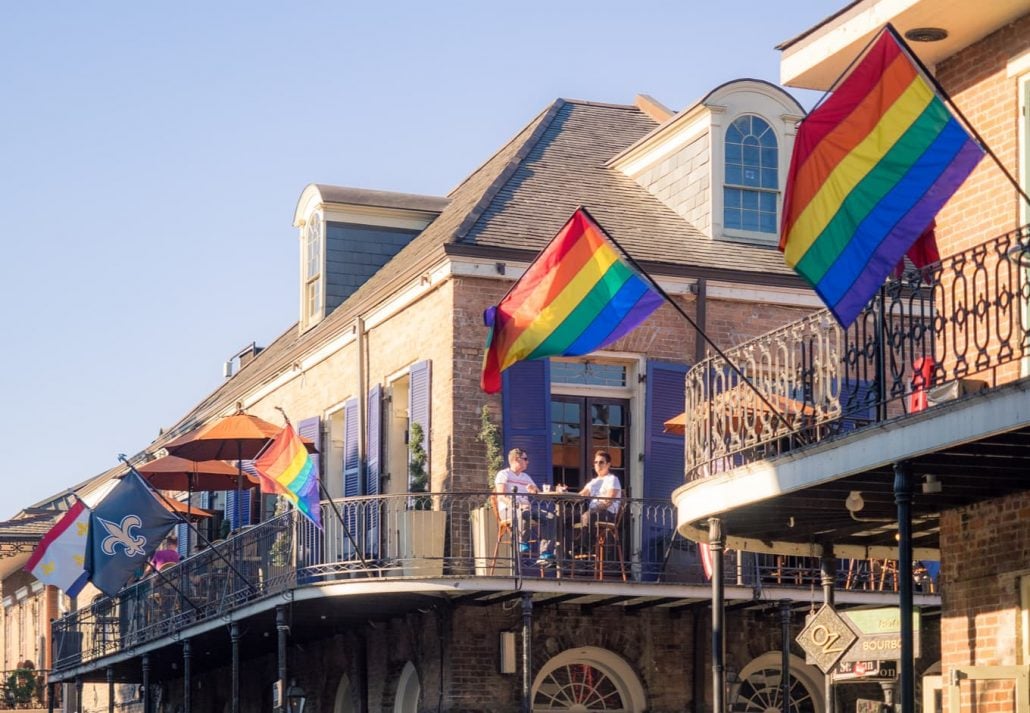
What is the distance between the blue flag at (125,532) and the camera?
26.0 metres

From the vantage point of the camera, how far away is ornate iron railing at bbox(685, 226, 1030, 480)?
41.9 ft

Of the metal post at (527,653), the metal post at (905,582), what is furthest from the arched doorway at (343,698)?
the metal post at (905,582)

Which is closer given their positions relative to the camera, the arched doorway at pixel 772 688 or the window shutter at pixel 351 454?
the arched doorway at pixel 772 688

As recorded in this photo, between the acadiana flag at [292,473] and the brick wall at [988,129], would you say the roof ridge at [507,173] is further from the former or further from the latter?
the brick wall at [988,129]

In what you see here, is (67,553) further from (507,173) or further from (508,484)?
(508,484)

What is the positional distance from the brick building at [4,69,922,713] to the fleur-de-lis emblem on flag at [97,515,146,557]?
3.28ft

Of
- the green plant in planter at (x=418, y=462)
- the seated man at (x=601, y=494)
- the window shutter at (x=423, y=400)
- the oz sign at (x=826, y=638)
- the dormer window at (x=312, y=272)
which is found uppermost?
the dormer window at (x=312, y=272)

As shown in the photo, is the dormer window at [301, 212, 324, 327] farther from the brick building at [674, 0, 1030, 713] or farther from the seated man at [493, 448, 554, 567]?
the brick building at [674, 0, 1030, 713]

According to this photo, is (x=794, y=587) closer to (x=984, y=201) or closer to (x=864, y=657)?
(x=864, y=657)

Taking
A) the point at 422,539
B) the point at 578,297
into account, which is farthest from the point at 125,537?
the point at 578,297

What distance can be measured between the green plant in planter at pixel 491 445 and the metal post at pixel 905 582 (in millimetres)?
10091

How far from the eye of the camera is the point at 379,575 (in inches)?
870

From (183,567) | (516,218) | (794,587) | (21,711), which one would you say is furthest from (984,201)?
(21,711)

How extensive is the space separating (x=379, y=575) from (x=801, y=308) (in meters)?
6.10
